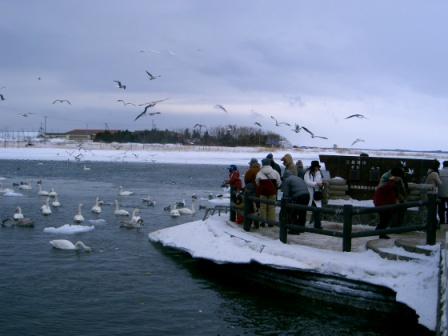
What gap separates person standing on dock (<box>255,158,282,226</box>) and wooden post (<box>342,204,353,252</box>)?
8.02ft

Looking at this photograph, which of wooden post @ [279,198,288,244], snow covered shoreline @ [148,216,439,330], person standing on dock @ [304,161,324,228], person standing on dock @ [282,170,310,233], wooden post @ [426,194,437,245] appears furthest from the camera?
person standing on dock @ [304,161,324,228]

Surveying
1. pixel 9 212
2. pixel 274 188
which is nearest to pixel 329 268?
pixel 274 188

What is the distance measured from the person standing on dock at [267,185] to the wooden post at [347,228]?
2.45 metres

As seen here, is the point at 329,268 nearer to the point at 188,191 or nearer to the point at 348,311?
the point at 348,311

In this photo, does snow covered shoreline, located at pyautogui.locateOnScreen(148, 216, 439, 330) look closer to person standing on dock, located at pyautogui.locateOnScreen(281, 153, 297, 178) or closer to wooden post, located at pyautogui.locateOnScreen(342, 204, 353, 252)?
wooden post, located at pyautogui.locateOnScreen(342, 204, 353, 252)

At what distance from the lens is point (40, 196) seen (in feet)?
103

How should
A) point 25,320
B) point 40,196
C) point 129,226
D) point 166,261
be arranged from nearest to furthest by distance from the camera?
point 25,320 < point 166,261 < point 129,226 < point 40,196

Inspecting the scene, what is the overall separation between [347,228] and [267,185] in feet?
9.23

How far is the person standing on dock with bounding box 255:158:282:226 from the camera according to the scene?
44.5 ft

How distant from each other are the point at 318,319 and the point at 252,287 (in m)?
2.25

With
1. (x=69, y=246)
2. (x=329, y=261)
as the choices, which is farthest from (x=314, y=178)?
(x=69, y=246)

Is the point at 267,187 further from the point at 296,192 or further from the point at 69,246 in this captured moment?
the point at 69,246

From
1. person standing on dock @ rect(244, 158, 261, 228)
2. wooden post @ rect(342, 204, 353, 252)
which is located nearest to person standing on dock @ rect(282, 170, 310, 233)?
person standing on dock @ rect(244, 158, 261, 228)

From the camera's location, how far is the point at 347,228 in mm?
11242
